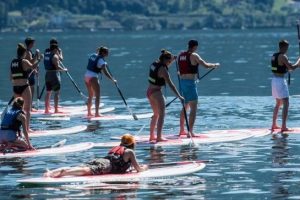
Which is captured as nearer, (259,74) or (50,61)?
(50,61)

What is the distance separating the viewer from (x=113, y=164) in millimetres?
23422

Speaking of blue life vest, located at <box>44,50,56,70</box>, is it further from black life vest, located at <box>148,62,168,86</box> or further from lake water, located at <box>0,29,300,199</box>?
black life vest, located at <box>148,62,168,86</box>

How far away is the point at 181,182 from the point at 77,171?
6.32 feet

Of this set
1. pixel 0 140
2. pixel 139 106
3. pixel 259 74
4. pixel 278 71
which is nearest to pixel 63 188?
pixel 0 140

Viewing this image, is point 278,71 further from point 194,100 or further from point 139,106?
point 139,106

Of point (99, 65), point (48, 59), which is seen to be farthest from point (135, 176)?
point (48, 59)

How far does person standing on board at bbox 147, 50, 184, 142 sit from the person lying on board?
447 centimetres

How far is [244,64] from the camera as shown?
80.4 meters

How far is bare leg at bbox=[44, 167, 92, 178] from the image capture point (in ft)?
75.0

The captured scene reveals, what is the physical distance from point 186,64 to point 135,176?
21.1 feet

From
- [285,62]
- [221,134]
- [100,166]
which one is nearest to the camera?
[100,166]

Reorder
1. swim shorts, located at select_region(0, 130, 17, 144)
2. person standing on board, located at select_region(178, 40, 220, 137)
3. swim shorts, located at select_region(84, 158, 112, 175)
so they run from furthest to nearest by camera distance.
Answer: person standing on board, located at select_region(178, 40, 220, 137), swim shorts, located at select_region(0, 130, 17, 144), swim shorts, located at select_region(84, 158, 112, 175)

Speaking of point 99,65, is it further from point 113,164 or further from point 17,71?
point 113,164

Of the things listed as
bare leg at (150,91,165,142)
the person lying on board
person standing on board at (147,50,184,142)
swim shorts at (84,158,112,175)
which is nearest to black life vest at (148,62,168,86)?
person standing on board at (147,50,184,142)
